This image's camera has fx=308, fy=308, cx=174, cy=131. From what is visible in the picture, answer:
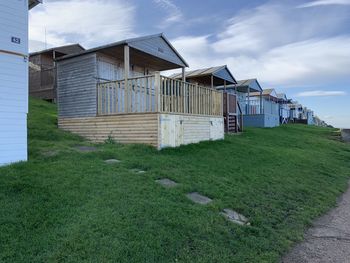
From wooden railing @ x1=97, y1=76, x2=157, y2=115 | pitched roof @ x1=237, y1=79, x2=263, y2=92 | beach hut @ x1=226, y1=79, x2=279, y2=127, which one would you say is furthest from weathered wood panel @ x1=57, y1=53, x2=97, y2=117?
pitched roof @ x1=237, y1=79, x2=263, y2=92

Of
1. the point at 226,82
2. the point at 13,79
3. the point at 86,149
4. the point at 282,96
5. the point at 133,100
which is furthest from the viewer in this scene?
the point at 282,96

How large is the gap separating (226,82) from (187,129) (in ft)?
36.5

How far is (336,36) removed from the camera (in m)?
15.8

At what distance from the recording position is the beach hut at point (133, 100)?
9.29 m

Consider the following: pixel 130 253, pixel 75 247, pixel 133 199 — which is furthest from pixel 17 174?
pixel 130 253

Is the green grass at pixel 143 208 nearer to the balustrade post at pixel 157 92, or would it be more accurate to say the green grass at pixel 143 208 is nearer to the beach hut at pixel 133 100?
the beach hut at pixel 133 100

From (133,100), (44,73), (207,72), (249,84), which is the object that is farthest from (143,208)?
(249,84)

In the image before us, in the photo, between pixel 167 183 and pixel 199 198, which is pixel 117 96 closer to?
pixel 167 183

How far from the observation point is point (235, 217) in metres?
4.80

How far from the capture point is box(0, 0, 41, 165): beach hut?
632cm

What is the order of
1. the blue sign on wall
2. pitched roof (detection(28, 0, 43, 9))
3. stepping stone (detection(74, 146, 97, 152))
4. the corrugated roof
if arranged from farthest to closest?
the corrugated roof, stepping stone (detection(74, 146, 97, 152)), pitched roof (detection(28, 0, 43, 9)), the blue sign on wall

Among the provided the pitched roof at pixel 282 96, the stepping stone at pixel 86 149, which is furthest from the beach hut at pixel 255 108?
the stepping stone at pixel 86 149

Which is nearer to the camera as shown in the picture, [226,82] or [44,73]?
[44,73]

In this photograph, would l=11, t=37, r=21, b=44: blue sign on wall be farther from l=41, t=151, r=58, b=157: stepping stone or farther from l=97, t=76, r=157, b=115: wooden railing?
l=97, t=76, r=157, b=115: wooden railing
